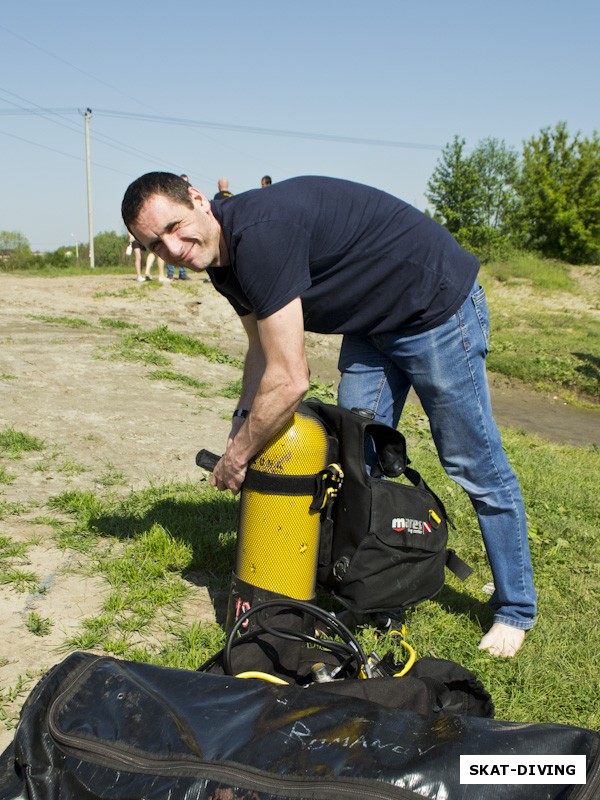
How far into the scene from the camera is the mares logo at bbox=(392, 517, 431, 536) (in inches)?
111

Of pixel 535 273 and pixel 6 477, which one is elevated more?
pixel 6 477

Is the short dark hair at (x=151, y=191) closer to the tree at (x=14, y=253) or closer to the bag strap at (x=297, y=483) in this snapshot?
the bag strap at (x=297, y=483)

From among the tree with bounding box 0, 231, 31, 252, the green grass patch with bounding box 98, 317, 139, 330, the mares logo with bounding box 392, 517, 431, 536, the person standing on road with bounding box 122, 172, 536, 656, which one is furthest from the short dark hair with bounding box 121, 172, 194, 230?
the tree with bounding box 0, 231, 31, 252

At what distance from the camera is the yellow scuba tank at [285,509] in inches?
109

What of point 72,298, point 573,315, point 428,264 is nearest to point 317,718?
point 428,264

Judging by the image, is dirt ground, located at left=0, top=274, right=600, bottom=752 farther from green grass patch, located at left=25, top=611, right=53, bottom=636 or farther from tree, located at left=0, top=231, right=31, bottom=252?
tree, located at left=0, top=231, right=31, bottom=252

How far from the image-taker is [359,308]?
2875 mm

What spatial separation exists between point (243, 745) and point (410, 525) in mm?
1348

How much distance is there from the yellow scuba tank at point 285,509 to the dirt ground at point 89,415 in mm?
526

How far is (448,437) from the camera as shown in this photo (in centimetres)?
299

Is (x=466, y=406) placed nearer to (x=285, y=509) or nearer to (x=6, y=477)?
(x=285, y=509)

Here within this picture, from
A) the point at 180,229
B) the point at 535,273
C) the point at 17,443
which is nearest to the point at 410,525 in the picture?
the point at 180,229

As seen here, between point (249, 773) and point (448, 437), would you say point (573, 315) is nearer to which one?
point (448, 437)

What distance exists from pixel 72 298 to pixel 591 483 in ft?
32.5
